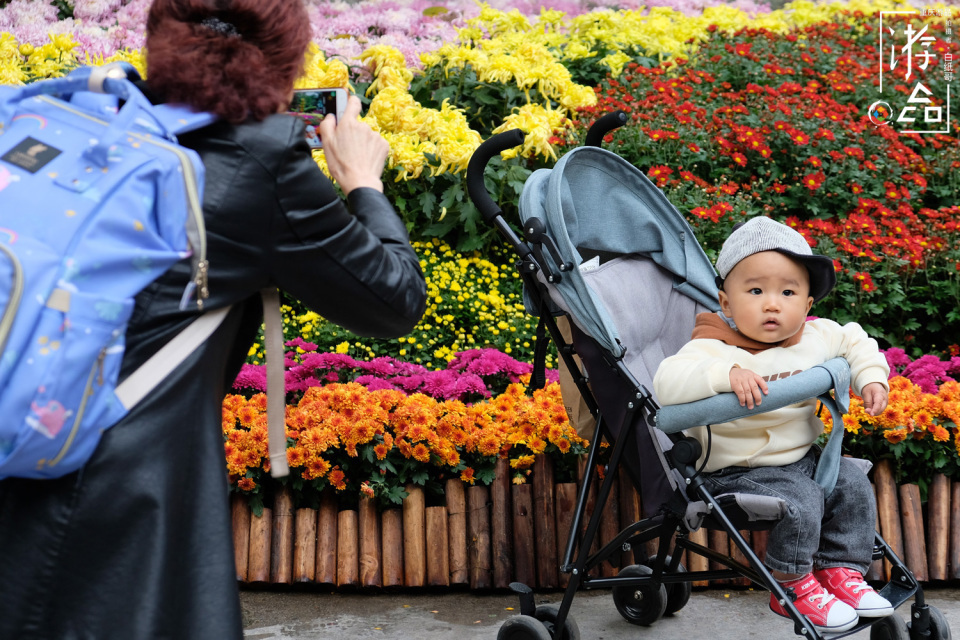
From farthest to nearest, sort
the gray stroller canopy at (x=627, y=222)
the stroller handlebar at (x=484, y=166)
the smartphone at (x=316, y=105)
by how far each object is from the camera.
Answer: the gray stroller canopy at (x=627, y=222), the stroller handlebar at (x=484, y=166), the smartphone at (x=316, y=105)

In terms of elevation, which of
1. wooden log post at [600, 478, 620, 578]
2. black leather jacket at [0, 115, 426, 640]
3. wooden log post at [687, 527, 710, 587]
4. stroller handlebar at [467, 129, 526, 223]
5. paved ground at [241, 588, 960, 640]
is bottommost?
paved ground at [241, 588, 960, 640]

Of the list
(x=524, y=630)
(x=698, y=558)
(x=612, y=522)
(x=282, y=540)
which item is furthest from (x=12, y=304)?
(x=698, y=558)

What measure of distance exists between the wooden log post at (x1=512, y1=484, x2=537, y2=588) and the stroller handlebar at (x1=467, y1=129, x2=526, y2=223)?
109cm

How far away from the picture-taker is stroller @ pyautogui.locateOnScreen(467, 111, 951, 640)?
2.37 metres

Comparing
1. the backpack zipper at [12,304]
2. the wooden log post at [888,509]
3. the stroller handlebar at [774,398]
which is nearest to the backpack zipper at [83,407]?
the backpack zipper at [12,304]

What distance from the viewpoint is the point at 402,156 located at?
195 inches

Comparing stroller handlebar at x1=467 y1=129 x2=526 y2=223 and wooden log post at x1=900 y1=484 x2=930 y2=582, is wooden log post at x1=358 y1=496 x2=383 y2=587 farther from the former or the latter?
wooden log post at x1=900 y1=484 x2=930 y2=582

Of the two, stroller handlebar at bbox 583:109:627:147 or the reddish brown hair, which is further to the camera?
stroller handlebar at bbox 583:109:627:147

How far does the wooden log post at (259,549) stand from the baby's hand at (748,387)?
72.3 inches

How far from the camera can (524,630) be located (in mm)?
2719

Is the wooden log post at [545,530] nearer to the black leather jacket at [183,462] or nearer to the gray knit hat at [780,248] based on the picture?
the gray knit hat at [780,248]

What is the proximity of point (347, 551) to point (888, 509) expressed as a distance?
1.96 m

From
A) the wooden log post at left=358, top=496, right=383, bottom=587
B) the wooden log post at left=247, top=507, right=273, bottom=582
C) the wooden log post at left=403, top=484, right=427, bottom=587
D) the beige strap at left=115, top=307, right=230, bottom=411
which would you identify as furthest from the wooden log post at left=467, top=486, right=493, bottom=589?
the beige strap at left=115, top=307, right=230, bottom=411

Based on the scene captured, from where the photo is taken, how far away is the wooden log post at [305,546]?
131 inches
